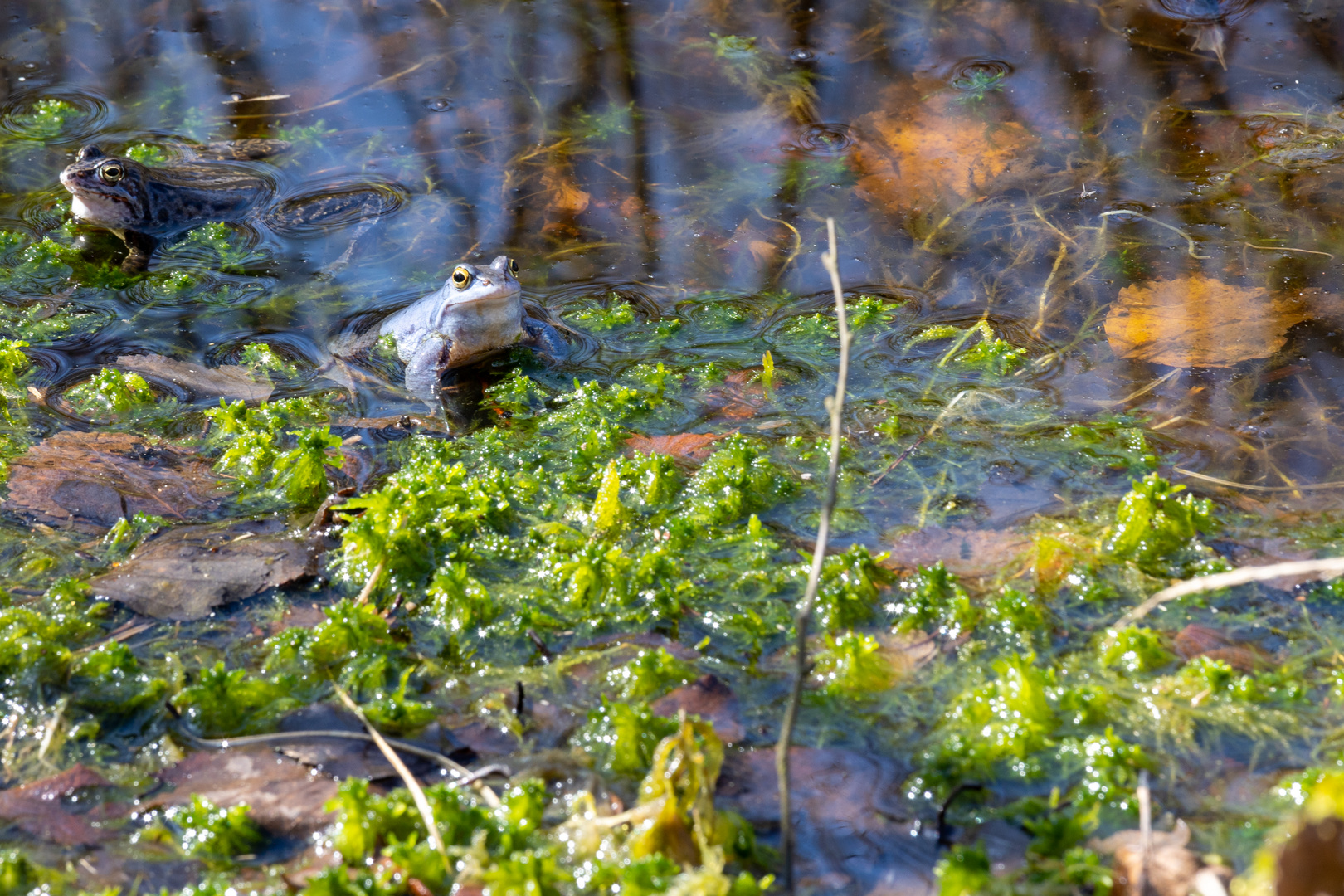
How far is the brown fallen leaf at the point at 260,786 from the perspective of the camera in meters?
2.66

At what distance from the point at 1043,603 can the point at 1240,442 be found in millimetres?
1670

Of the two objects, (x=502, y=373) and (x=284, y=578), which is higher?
(x=284, y=578)

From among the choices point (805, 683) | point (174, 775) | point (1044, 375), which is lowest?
point (1044, 375)

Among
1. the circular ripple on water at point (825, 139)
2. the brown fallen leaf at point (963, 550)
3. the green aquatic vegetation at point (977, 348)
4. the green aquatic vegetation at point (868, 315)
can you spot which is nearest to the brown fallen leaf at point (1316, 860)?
the brown fallen leaf at point (963, 550)

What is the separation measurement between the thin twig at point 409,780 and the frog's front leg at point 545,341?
2.84 m

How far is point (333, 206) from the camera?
7.04 m

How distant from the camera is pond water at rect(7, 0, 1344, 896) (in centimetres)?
296

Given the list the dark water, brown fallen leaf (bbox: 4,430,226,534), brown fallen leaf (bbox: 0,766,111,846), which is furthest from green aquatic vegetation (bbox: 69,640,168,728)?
the dark water

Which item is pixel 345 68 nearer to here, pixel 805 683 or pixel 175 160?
pixel 175 160

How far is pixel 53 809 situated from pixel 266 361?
327cm

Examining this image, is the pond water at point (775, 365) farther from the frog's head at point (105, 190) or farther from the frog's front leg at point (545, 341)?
the frog's head at point (105, 190)

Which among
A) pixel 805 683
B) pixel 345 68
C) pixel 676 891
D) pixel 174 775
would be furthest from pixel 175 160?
pixel 676 891

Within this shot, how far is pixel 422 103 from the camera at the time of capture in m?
8.09

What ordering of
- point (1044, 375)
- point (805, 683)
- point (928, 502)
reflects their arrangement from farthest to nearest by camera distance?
point (1044, 375), point (928, 502), point (805, 683)
